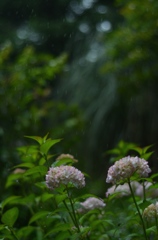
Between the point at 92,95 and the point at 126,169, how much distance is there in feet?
12.7

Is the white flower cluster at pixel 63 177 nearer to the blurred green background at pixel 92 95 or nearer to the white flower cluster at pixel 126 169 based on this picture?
the white flower cluster at pixel 126 169

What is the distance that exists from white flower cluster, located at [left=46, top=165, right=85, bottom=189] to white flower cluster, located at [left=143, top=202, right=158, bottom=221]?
20 centimetres

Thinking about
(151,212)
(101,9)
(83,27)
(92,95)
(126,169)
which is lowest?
Answer: (83,27)

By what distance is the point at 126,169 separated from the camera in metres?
1.35

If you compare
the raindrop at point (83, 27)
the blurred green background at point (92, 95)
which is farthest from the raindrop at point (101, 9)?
the blurred green background at point (92, 95)

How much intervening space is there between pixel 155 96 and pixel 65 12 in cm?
442

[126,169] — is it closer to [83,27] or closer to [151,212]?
[151,212]

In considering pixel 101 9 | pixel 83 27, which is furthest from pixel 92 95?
pixel 101 9

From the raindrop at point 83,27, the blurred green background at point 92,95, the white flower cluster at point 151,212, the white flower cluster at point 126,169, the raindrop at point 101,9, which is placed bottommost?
the raindrop at point 83,27

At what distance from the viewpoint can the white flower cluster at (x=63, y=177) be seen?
1.34m

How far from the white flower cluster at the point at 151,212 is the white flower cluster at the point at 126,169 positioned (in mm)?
99

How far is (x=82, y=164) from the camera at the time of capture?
4.27 m

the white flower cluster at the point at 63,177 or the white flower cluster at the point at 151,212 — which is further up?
the white flower cluster at the point at 63,177

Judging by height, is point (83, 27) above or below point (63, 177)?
below
